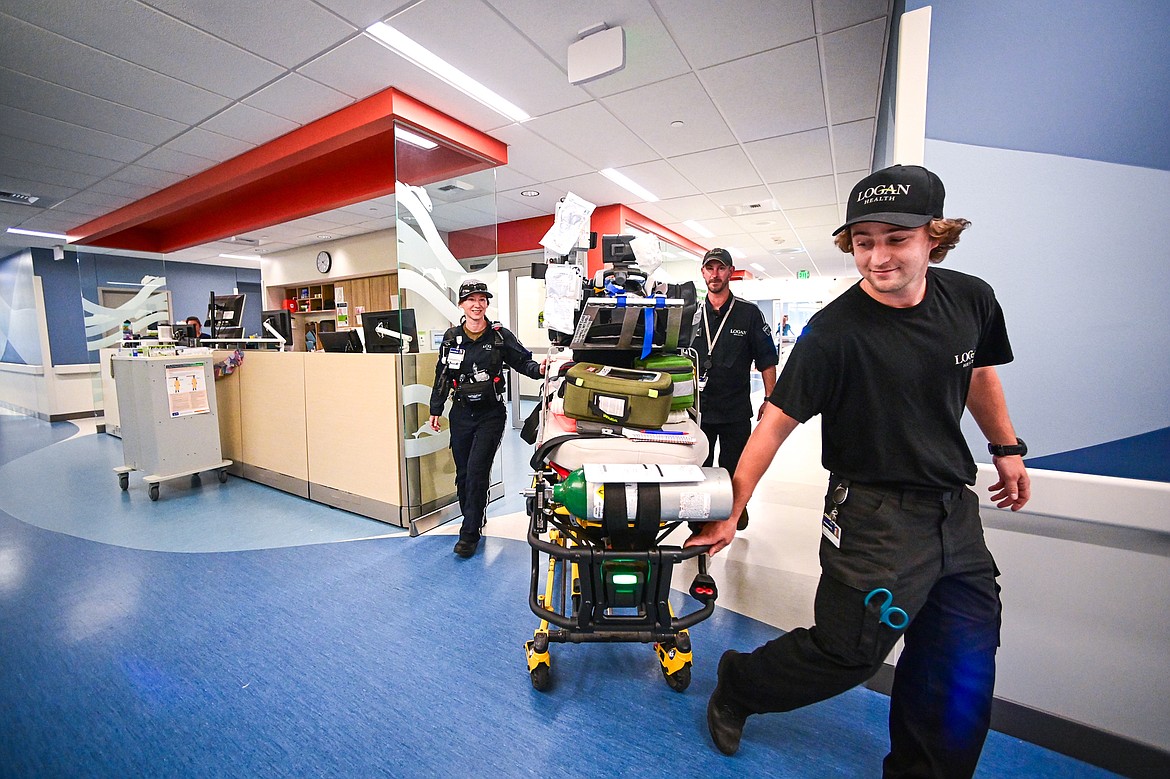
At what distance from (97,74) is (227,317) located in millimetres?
2105

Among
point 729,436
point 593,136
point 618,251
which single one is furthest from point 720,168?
point 618,251

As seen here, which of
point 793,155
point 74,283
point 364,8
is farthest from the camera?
point 74,283

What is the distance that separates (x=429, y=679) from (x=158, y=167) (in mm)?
5861

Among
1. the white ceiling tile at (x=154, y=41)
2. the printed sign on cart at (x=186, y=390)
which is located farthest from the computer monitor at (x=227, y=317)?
the white ceiling tile at (x=154, y=41)

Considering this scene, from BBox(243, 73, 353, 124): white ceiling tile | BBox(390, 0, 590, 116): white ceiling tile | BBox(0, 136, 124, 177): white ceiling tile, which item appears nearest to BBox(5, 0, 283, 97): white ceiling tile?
BBox(243, 73, 353, 124): white ceiling tile

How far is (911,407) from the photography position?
1.16 meters

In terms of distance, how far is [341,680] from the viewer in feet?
6.04

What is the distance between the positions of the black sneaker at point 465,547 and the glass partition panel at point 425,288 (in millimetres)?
566

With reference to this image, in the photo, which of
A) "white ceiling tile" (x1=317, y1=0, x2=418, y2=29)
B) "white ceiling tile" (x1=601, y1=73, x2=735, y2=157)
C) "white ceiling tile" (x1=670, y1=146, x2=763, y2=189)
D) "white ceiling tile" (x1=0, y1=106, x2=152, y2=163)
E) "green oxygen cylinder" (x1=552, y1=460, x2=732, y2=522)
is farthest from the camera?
"white ceiling tile" (x1=670, y1=146, x2=763, y2=189)

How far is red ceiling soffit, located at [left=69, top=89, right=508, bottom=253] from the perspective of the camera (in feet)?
11.6

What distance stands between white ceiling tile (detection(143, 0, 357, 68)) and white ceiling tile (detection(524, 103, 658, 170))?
1.56 m

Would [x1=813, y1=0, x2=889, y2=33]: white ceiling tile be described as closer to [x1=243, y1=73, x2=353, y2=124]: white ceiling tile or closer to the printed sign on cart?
[x1=243, y1=73, x2=353, y2=124]: white ceiling tile

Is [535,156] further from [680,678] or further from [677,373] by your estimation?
[680,678]

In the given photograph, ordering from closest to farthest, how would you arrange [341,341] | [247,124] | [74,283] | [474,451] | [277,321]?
[474,451], [247,124], [341,341], [277,321], [74,283]
